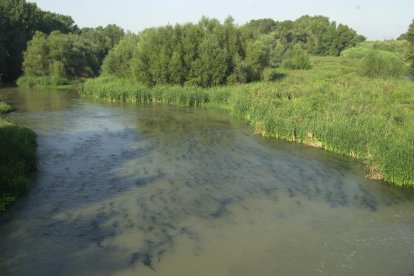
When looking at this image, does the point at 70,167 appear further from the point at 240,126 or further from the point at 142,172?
the point at 240,126

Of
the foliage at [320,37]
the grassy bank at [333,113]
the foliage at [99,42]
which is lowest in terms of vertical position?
the grassy bank at [333,113]

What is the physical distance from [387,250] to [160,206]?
828cm

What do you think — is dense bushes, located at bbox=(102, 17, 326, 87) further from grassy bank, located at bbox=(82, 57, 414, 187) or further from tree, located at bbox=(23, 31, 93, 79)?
tree, located at bbox=(23, 31, 93, 79)

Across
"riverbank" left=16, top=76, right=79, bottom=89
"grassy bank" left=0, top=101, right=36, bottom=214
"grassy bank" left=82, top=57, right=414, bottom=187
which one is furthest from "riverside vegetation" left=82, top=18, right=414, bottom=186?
"grassy bank" left=0, top=101, right=36, bottom=214

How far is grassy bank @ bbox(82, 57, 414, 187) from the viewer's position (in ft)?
64.5

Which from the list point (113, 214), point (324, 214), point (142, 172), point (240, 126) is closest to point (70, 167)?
point (142, 172)

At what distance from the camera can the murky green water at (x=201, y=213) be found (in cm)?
1225

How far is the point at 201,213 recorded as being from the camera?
1572 centimetres

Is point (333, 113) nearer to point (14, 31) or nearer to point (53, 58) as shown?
point (53, 58)

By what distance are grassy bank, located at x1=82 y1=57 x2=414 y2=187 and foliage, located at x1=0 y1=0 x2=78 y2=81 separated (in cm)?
3150

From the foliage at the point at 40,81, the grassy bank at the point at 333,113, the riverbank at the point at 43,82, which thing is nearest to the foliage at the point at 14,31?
the foliage at the point at 40,81

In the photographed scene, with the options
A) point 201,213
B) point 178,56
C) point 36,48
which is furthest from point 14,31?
point 201,213

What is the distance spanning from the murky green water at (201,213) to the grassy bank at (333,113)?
3.38 ft

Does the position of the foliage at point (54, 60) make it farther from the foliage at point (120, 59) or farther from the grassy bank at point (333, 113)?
the grassy bank at point (333, 113)
